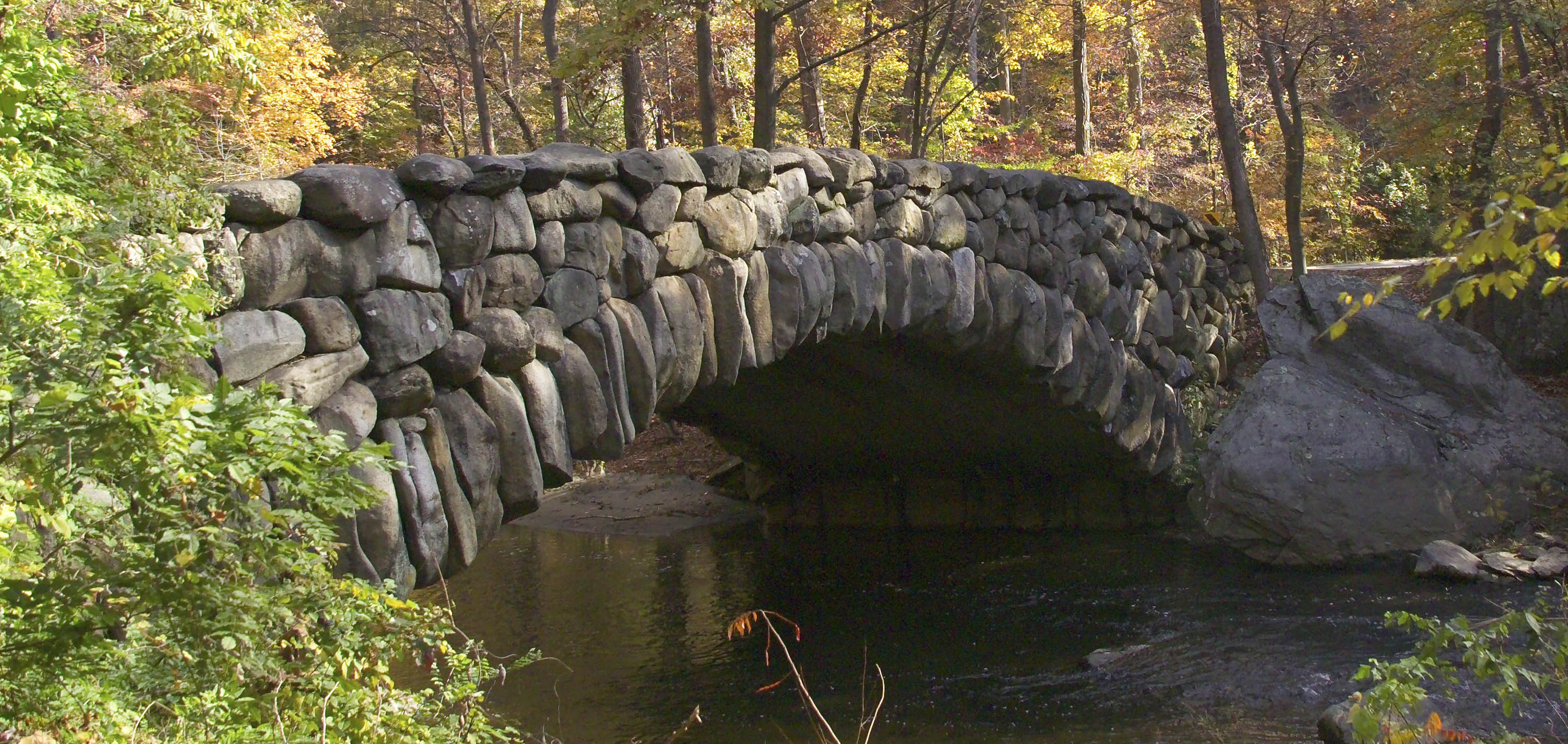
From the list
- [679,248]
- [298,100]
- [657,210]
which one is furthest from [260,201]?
[298,100]

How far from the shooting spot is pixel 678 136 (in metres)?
17.2

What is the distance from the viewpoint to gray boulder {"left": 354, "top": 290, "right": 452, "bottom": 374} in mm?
3709

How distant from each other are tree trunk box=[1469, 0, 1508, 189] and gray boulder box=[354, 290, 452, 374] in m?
9.40

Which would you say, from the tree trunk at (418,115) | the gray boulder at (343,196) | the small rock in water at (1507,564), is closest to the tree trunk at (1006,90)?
the tree trunk at (418,115)

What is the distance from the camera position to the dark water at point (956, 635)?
247 inches

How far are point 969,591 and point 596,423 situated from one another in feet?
17.0

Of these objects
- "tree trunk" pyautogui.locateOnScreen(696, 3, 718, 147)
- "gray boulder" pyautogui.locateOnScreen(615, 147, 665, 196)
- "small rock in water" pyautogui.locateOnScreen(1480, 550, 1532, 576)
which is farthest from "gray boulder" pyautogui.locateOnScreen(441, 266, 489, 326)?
"small rock in water" pyautogui.locateOnScreen(1480, 550, 1532, 576)

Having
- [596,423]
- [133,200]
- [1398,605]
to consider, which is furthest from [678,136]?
[133,200]

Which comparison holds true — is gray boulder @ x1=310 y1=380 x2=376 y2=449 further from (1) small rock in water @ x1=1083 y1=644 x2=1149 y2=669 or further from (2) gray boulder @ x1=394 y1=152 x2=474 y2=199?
(1) small rock in water @ x1=1083 y1=644 x2=1149 y2=669

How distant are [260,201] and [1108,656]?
5401mm

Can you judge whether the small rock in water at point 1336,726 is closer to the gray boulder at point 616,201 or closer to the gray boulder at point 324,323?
the gray boulder at point 616,201

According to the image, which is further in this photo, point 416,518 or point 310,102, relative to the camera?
point 310,102

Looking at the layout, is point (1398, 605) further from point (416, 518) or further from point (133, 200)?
point (133, 200)

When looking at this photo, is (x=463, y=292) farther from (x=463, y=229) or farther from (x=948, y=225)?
(x=948, y=225)
